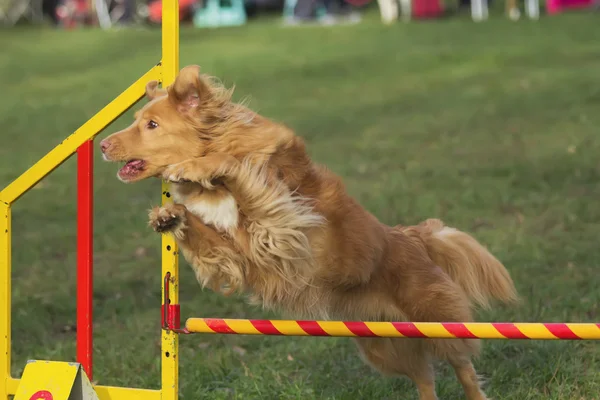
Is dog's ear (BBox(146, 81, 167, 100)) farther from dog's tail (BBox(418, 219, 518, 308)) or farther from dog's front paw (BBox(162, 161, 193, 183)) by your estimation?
dog's tail (BBox(418, 219, 518, 308))

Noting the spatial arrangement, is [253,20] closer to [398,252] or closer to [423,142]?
[423,142]

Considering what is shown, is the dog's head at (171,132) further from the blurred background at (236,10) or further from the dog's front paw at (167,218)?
the blurred background at (236,10)

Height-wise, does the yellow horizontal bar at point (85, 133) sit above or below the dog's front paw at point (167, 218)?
above

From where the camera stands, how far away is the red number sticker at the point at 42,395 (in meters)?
4.24

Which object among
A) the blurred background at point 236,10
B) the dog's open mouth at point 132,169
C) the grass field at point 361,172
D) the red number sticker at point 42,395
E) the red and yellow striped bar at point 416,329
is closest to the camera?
the red and yellow striped bar at point 416,329

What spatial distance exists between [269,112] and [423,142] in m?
2.90

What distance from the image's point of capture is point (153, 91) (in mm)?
4496

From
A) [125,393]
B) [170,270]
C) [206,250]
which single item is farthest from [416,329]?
[125,393]

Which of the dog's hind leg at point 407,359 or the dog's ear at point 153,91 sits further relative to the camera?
the dog's hind leg at point 407,359

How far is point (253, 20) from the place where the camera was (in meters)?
23.7

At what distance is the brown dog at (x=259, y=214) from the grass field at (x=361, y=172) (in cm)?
67

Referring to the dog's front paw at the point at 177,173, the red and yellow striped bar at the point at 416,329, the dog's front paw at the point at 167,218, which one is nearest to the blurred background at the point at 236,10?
the dog's front paw at the point at 177,173

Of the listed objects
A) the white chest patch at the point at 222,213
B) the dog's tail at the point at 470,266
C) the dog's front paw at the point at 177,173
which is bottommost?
the dog's tail at the point at 470,266

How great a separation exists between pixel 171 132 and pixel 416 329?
56.8 inches
